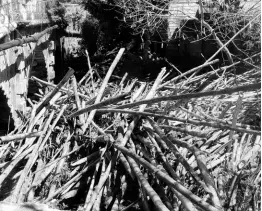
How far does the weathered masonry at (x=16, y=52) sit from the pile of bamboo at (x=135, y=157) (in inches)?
64.5

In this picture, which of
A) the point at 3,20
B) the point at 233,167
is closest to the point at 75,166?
the point at 233,167

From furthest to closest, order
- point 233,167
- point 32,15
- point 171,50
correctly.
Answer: point 171,50
point 32,15
point 233,167

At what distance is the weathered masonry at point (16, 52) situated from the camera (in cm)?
716

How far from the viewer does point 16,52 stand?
8.45 m

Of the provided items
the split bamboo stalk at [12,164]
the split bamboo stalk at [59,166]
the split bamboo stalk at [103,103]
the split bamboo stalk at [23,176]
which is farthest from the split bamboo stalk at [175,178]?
the split bamboo stalk at [12,164]

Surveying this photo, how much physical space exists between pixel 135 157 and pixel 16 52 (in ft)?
17.6

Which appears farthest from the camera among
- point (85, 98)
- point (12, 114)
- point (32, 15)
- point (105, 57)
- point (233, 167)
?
point (105, 57)

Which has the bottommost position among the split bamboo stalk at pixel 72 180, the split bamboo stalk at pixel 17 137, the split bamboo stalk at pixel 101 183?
the split bamboo stalk at pixel 72 180

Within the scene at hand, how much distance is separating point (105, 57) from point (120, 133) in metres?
9.48

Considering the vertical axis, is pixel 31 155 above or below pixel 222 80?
below

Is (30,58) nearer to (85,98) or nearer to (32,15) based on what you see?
(32,15)

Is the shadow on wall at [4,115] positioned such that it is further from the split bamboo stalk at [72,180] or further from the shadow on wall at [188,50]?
the shadow on wall at [188,50]

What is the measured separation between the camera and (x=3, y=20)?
7012 millimetres

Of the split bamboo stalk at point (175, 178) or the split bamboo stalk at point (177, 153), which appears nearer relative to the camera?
the split bamboo stalk at point (175, 178)
